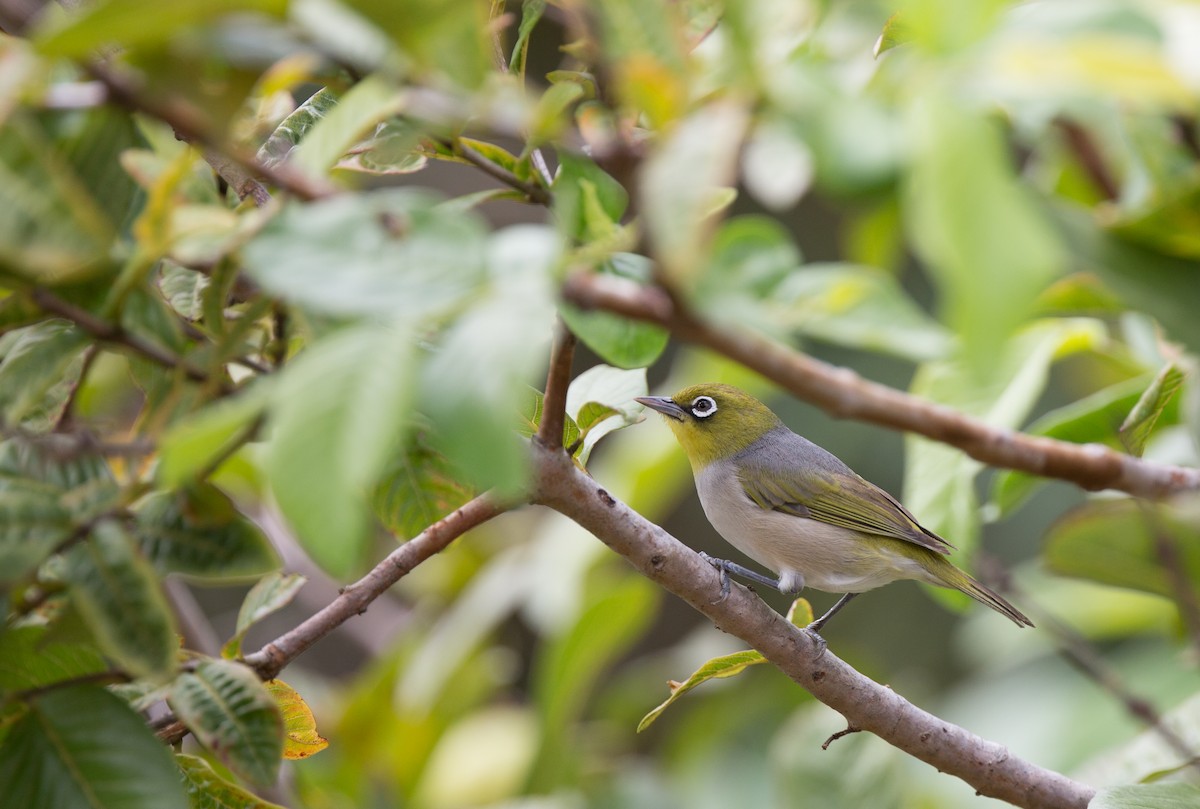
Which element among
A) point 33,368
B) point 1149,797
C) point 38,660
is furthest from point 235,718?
point 1149,797

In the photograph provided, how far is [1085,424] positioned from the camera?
84.1 inches

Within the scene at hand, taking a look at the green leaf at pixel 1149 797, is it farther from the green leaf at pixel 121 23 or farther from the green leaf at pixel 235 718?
the green leaf at pixel 121 23

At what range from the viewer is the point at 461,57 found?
993mm

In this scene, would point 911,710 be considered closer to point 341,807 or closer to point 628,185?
point 628,185

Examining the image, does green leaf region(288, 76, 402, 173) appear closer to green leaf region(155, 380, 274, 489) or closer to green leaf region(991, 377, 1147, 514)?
green leaf region(155, 380, 274, 489)

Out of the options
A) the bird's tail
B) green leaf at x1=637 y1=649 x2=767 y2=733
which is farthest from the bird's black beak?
green leaf at x1=637 y1=649 x2=767 y2=733

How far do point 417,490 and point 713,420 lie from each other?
184cm

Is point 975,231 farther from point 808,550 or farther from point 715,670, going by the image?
point 808,550

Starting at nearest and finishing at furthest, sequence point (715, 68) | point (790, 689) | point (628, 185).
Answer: point (628, 185) < point (715, 68) < point (790, 689)

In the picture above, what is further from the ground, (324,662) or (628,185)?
(628,185)

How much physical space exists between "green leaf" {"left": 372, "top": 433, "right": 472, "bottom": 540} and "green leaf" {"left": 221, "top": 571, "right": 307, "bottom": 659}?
0.22m

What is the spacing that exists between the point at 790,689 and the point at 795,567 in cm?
164

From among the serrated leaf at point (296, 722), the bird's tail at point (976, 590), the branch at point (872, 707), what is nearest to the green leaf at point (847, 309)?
A: the branch at point (872, 707)

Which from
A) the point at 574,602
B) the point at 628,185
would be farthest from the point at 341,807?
the point at 628,185
